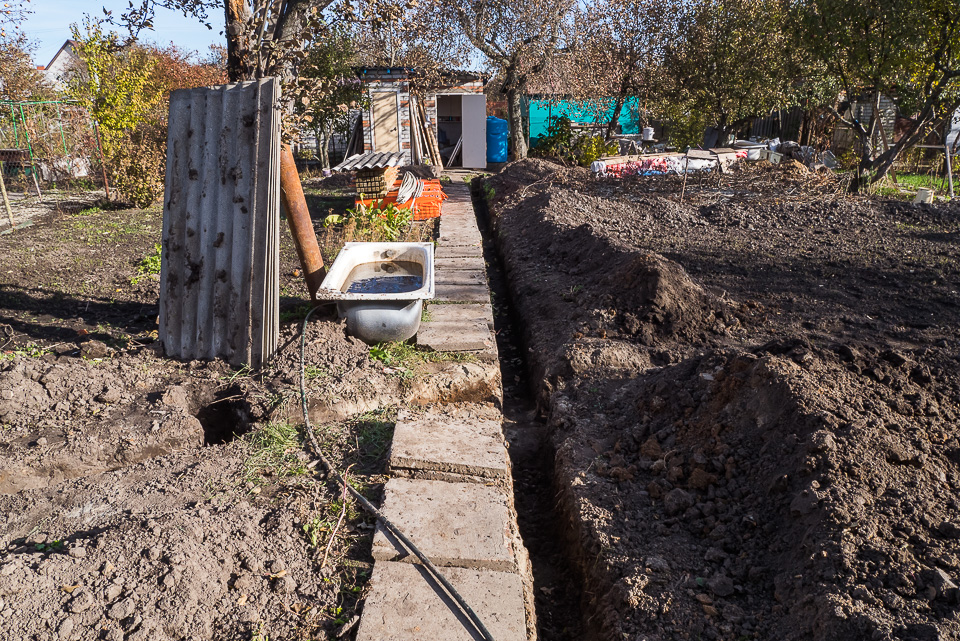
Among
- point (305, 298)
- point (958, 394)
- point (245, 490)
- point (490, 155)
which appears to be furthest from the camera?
point (490, 155)

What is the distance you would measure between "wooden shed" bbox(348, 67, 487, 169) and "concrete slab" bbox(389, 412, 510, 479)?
11140 millimetres

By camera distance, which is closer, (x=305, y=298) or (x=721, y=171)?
(x=305, y=298)

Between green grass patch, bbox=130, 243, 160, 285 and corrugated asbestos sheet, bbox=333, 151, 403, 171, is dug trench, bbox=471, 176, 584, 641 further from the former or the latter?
corrugated asbestos sheet, bbox=333, 151, 403, 171

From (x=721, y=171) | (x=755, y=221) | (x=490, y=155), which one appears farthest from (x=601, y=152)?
(x=755, y=221)

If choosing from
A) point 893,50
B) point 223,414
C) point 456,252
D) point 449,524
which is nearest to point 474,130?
point 893,50

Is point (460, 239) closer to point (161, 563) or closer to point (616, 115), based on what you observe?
point (161, 563)

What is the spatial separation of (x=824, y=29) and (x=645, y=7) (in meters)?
5.92

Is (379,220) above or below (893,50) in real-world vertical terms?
below

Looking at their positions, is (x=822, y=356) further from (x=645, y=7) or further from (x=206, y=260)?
(x=645, y=7)

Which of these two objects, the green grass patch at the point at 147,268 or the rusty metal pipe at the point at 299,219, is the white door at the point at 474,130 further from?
the rusty metal pipe at the point at 299,219

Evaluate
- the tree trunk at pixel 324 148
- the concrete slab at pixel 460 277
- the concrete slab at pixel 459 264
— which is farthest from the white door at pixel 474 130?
the concrete slab at pixel 460 277

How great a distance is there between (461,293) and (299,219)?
159 cm

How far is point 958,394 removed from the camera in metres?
3.05

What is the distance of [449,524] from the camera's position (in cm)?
265
